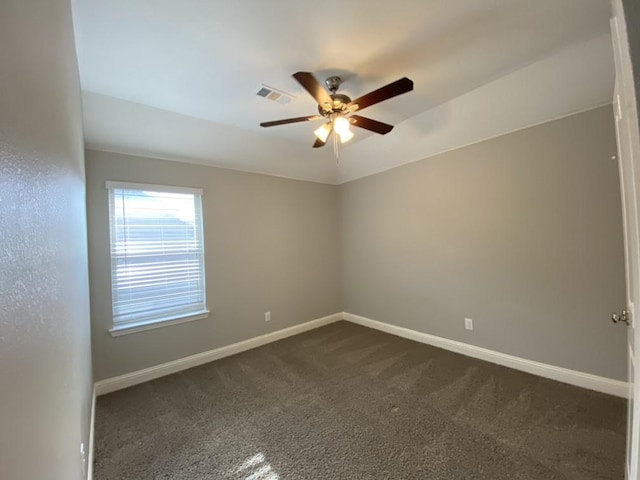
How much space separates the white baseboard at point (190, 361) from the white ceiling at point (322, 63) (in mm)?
2299

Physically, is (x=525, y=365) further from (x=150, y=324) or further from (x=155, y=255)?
(x=155, y=255)

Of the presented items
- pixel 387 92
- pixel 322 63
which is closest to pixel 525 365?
pixel 387 92

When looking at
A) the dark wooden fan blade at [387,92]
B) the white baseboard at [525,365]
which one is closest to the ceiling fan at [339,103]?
the dark wooden fan blade at [387,92]

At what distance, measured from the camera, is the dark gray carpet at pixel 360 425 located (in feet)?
5.70

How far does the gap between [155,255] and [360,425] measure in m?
2.63

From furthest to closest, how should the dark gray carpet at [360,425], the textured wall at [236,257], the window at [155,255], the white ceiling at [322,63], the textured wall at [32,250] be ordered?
the window at [155,255], the textured wall at [236,257], the dark gray carpet at [360,425], the white ceiling at [322,63], the textured wall at [32,250]

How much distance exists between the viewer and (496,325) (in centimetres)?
300

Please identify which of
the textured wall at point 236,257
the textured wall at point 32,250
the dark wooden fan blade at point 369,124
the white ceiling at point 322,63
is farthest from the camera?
the textured wall at point 236,257

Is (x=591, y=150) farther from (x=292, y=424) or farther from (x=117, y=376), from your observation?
(x=117, y=376)

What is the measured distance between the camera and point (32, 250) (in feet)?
2.08

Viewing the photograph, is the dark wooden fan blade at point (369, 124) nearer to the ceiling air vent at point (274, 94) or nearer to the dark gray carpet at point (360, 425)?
the ceiling air vent at point (274, 94)

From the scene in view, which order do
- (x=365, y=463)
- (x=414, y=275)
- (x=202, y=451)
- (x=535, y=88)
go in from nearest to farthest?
(x=365, y=463) → (x=202, y=451) → (x=535, y=88) → (x=414, y=275)

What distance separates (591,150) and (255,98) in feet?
9.78

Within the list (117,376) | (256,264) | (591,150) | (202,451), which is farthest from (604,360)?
(117,376)
